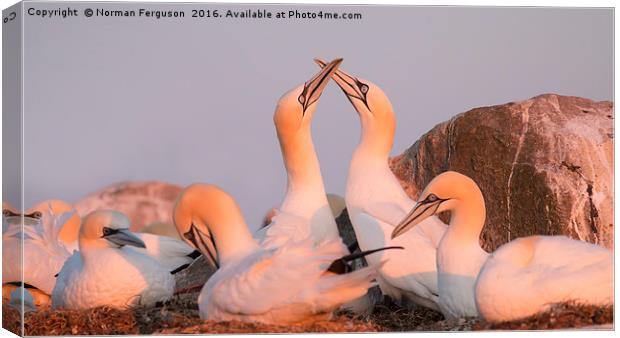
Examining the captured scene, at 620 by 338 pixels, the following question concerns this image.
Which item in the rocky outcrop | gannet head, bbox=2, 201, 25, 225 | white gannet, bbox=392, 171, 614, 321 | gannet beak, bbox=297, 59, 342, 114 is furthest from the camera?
the rocky outcrop

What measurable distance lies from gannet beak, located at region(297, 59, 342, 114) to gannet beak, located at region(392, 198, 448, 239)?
4.99 ft

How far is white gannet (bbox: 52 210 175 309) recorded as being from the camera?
44.5 ft

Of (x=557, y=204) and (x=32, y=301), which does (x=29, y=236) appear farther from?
(x=557, y=204)

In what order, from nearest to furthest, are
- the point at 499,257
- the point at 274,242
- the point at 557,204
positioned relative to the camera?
the point at 499,257 → the point at 274,242 → the point at 557,204

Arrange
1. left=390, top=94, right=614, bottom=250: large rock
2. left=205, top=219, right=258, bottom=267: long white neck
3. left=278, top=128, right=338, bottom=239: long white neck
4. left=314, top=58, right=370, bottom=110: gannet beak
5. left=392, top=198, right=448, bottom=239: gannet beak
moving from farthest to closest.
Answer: left=390, top=94, right=614, bottom=250: large rock, left=314, top=58, right=370, bottom=110: gannet beak, left=278, top=128, right=338, bottom=239: long white neck, left=392, top=198, right=448, bottom=239: gannet beak, left=205, top=219, right=258, bottom=267: long white neck

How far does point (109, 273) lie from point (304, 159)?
73.2 inches

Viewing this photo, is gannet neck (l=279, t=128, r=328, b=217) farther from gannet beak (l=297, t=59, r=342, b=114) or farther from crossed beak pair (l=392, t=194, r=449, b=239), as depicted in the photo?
crossed beak pair (l=392, t=194, r=449, b=239)

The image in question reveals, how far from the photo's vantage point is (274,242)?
44.6 ft

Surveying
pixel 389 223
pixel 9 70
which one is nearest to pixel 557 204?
pixel 389 223

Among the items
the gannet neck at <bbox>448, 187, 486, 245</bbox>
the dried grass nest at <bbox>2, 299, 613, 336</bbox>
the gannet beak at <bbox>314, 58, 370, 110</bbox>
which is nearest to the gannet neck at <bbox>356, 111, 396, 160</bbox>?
the gannet beak at <bbox>314, 58, 370, 110</bbox>

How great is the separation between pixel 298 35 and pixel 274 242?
1.55 meters

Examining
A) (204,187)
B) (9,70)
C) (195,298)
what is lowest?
(195,298)

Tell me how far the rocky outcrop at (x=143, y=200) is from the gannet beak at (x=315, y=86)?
7.12 m

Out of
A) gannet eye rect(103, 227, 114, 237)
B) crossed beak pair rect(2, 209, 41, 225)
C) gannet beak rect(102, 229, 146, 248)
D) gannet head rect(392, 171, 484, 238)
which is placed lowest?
gannet beak rect(102, 229, 146, 248)
